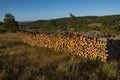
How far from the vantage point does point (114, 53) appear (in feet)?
37.0

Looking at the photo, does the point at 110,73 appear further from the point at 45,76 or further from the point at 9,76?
the point at 9,76

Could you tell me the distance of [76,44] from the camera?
42.7ft

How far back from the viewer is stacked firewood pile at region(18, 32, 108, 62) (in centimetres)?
1124

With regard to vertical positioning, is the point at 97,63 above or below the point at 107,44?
below

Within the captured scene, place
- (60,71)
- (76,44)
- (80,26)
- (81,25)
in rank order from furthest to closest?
(81,25) → (80,26) → (76,44) → (60,71)

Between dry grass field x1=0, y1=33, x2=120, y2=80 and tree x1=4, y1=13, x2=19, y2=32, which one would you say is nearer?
dry grass field x1=0, y1=33, x2=120, y2=80

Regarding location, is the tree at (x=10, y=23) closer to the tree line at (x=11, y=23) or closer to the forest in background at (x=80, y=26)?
the tree line at (x=11, y=23)

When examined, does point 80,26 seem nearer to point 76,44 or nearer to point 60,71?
point 76,44

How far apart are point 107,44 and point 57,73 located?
334 cm

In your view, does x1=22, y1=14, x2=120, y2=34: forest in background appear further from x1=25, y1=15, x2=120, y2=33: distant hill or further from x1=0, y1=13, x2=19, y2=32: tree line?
x1=0, y1=13, x2=19, y2=32: tree line

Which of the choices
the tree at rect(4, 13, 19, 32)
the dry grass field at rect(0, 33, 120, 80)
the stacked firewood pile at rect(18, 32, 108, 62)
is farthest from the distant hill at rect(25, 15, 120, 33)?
the dry grass field at rect(0, 33, 120, 80)

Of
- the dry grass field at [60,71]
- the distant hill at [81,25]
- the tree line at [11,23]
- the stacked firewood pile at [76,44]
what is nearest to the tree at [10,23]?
the tree line at [11,23]

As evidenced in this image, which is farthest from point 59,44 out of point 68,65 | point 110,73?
point 110,73

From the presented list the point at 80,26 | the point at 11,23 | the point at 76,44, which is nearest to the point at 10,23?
the point at 11,23
